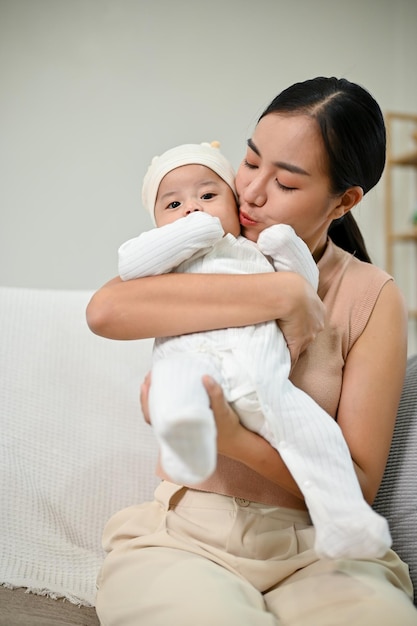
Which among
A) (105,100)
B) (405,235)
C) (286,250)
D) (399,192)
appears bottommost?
(405,235)

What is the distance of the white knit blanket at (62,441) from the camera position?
4.51 feet

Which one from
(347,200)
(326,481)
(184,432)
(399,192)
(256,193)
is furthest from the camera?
(399,192)

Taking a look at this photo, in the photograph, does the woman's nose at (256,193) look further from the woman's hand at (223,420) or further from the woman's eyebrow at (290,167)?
the woman's hand at (223,420)

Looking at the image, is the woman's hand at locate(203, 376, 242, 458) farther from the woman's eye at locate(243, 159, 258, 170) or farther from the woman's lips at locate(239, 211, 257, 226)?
the woman's eye at locate(243, 159, 258, 170)

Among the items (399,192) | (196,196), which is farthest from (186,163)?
(399,192)

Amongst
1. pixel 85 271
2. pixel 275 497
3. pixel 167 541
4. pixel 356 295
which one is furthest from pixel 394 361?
pixel 85 271

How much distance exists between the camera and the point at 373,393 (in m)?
1.19

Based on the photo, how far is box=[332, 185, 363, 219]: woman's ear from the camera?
128cm

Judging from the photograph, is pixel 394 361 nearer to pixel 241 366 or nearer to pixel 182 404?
pixel 241 366

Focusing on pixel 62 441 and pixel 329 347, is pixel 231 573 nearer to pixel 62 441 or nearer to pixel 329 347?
pixel 329 347

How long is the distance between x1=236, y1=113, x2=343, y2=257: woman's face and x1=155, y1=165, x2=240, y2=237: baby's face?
0.03 metres

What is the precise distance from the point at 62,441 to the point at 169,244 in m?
0.67

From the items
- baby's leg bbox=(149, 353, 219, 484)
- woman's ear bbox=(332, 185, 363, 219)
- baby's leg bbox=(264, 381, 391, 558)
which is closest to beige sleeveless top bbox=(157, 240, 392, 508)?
woman's ear bbox=(332, 185, 363, 219)

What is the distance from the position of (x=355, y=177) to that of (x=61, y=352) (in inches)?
32.4
